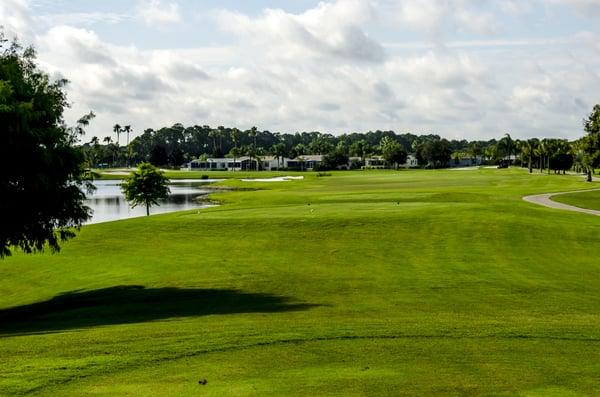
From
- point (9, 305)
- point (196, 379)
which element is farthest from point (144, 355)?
point (9, 305)

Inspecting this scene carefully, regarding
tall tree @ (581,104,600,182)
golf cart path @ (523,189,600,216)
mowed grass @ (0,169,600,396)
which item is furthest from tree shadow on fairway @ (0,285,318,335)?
tall tree @ (581,104,600,182)

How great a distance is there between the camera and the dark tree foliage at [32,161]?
27094 mm

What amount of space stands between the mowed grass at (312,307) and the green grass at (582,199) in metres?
17.9

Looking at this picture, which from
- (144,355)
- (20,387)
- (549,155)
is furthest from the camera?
(549,155)

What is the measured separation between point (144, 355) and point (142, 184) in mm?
78060

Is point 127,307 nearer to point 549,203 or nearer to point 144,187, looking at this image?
point 549,203

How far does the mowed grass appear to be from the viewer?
14016 mm

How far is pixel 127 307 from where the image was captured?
25812 mm

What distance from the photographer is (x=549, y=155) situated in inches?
7790

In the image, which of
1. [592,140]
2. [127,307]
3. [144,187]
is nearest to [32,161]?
[127,307]

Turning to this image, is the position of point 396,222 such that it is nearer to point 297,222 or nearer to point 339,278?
point 297,222

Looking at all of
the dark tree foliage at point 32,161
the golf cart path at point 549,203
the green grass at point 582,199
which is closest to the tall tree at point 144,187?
the golf cart path at point 549,203

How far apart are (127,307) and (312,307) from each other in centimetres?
716

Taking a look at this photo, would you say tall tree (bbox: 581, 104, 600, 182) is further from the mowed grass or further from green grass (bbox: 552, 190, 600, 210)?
the mowed grass
